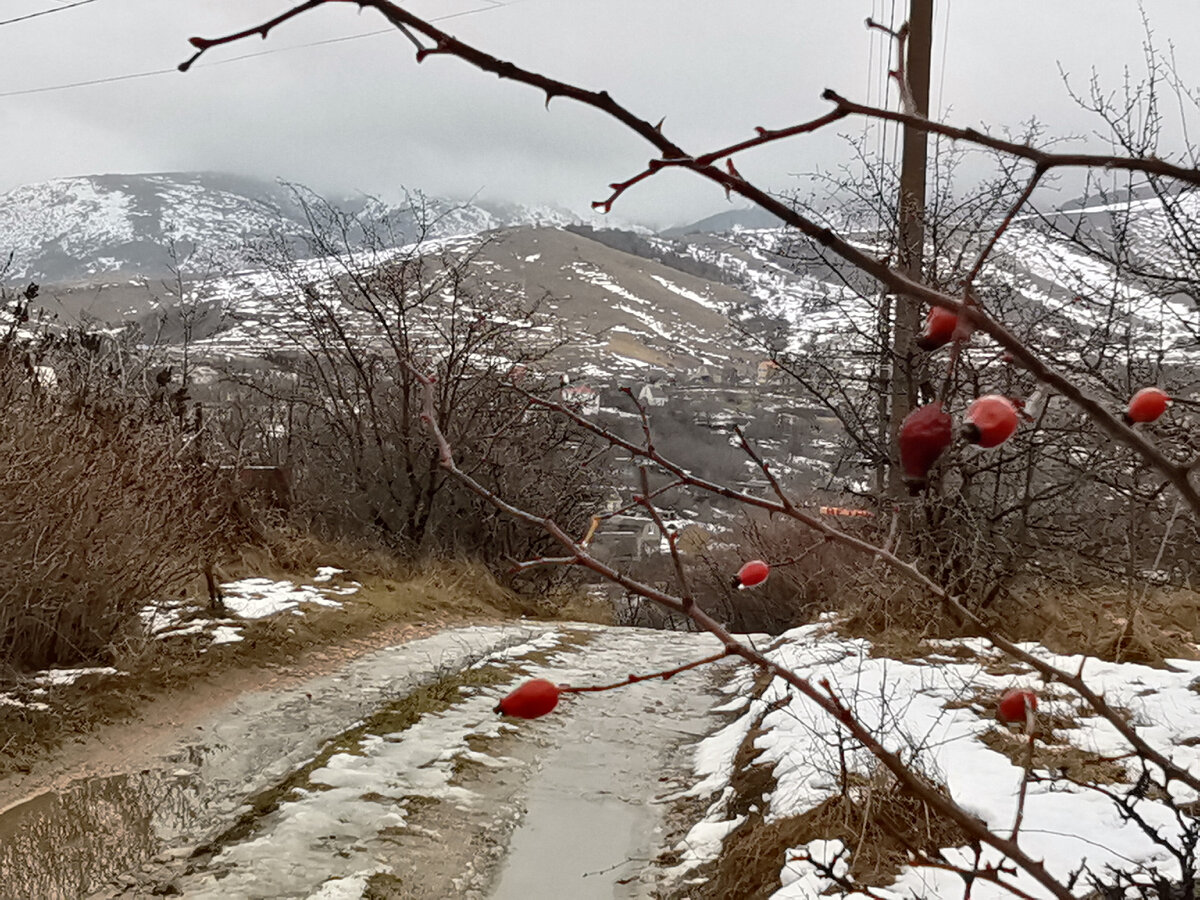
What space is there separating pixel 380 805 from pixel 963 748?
8.32 feet

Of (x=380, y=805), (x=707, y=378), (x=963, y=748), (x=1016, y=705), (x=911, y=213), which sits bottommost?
(x=380, y=805)

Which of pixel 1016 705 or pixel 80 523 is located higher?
pixel 1016 705

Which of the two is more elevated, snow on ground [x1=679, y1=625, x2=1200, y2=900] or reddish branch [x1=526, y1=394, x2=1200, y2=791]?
reddish branch [x1=526, y1=394, x2=1200, y2=791]

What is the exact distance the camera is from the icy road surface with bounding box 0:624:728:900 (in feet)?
11.6

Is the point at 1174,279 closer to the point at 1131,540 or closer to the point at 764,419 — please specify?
the point at 1131,540

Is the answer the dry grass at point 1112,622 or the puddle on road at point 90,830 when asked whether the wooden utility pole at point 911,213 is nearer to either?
the dry grass at point 1112,622

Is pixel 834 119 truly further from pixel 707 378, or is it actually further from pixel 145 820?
pixel 707 378

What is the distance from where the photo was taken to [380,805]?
421 centimetres

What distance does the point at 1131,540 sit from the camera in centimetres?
503

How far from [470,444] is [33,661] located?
611 centimetres

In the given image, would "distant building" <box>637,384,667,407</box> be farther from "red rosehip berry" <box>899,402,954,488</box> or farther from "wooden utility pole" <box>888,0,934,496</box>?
"red rosehip berry" <box>899,402,954,488</box>

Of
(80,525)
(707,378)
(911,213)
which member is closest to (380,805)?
(80,525)

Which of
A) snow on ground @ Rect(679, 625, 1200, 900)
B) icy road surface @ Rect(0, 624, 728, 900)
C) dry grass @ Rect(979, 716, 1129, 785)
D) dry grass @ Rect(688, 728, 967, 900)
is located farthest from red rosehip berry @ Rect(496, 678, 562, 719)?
icy road surface @ Rect(0, 624, 728, 900)

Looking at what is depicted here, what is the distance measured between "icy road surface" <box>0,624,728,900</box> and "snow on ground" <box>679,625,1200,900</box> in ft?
1.52
